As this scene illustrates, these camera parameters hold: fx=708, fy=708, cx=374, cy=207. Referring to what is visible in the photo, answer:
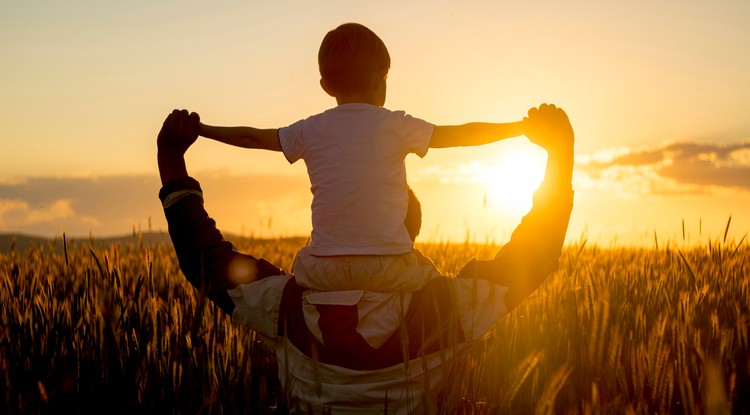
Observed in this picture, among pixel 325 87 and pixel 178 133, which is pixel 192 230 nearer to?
pixel 178 133

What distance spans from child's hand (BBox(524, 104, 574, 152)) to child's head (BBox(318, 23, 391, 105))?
24.8 inches

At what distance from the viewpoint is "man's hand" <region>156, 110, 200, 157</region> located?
9.64ft

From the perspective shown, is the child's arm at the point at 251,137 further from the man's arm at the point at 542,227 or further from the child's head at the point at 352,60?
the man's arm at the point at 542,227

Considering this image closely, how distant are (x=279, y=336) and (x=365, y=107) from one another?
0.97 m

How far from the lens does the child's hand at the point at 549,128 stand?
2.82 m

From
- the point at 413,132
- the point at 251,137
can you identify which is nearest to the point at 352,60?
the point at 413,132

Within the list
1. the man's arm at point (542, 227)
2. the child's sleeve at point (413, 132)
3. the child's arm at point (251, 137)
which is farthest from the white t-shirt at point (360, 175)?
the man's arm at point (542, 227)

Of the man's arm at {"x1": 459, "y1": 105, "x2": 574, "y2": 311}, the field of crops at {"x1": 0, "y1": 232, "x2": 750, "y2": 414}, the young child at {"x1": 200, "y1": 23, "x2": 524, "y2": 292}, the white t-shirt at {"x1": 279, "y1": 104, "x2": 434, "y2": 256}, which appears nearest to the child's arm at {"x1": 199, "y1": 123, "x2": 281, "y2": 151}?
the young child at {"x1": 200, "y1": 23, "x2": 524, "y2": 292}

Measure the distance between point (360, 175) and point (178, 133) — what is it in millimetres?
859

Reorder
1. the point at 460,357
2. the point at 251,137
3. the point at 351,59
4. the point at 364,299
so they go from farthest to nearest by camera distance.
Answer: the point at 251,137
the point at 351,59
the point at 364,299
the point at 460,357

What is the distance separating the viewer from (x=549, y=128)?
2830 mm

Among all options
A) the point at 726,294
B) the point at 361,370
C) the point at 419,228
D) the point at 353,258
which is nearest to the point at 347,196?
the point at 353,258

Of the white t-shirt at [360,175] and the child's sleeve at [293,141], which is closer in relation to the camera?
the white t-shirt at [360,175]

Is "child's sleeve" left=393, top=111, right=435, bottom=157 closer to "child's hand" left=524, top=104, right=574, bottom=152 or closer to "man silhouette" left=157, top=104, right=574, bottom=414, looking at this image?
"man silhouette" left=157, top=104, right=574, bottom=414
